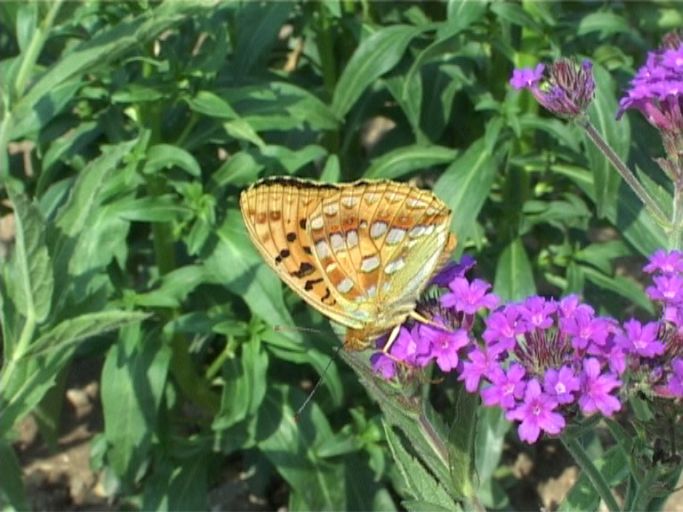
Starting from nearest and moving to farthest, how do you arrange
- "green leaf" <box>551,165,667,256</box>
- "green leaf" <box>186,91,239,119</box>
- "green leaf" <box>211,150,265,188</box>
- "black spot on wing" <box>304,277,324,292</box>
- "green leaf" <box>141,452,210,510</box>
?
"black spot on wing" <box>304,277,324,292</box>
"green leaf" <box>186,91,239,119</box>
"green leaf" <box>211,150,265,188</box>
"green leaf" <box>551,165,667,256</box>
"green leaf" <box>141,452,210,510</box>

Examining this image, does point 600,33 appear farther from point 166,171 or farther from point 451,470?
point 451,470

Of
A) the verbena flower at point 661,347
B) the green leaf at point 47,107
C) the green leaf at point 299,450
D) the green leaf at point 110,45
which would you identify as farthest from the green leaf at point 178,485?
the verbena flower at point 661,347

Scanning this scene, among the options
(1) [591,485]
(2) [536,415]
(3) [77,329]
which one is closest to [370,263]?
(2) [536,415]

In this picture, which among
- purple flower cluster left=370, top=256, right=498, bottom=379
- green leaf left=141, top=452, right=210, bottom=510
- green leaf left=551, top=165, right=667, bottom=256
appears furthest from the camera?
green leaf left=141, top=452, right=210, bottom=510

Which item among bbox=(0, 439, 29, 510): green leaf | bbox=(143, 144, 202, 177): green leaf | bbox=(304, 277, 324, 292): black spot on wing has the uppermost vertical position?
bbox=(304, 277, 324, 292): black spot on wing

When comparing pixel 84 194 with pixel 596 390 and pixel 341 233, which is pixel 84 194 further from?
pixel 596 390

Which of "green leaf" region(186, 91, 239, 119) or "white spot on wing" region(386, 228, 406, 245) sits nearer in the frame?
"white spot on wing" region(386, 228, 406, 245)

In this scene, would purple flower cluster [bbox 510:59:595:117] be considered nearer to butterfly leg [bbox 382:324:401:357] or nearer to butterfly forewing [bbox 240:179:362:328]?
butterfly forewing [bbox 240:179:362:328]

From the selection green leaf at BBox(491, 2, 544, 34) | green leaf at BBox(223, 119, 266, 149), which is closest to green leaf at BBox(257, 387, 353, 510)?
green leaf at BBox(223, 119, 266, 149)
